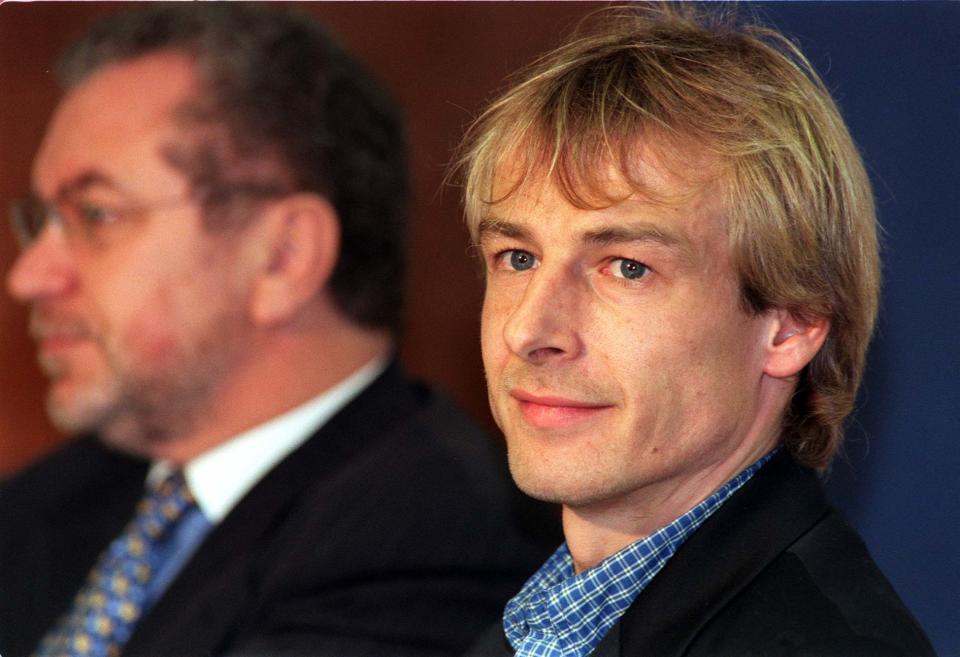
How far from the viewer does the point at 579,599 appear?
1.58 metres

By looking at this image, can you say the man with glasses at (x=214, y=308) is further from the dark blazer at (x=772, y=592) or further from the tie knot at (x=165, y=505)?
the dark blazer at (x=772, y=592)

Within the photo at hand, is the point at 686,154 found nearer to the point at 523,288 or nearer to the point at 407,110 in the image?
the point at 523,288

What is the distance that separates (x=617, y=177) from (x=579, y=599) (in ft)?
1.70

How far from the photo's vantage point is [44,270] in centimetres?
240

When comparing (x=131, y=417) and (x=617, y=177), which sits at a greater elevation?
(x=617, y=177)

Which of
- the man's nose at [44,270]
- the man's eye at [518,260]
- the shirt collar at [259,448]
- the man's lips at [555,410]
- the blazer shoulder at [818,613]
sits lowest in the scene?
the shirt collar at [259,448]

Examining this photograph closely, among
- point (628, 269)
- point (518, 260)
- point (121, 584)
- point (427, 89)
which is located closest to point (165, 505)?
point (121, 584)

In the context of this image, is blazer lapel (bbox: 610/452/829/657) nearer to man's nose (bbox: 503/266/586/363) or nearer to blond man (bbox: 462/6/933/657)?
blond man (bbox: 462/6/933/657)

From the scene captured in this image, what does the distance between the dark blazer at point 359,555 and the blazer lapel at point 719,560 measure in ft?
2.11

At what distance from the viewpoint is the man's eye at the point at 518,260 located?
164 cm

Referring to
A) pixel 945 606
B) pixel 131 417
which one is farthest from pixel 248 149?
pixel 945 606

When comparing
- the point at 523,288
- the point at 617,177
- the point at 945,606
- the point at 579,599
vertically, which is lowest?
the point at 945,606

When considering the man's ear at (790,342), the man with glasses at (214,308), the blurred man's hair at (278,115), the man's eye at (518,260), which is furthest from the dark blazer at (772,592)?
the blurred man's hair at (278,115)

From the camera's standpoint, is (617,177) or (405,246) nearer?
(617,177)
